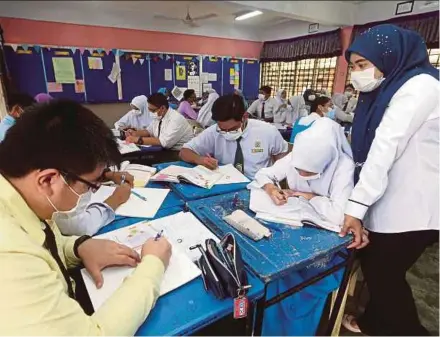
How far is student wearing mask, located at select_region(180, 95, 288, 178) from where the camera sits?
76.5 inches

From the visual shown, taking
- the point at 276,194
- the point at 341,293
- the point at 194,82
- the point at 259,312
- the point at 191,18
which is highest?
the point at 191,18

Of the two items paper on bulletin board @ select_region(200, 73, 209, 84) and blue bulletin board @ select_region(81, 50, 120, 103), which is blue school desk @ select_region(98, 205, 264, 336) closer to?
blue bulletin board @ select_region(81, 50, 120, 103)

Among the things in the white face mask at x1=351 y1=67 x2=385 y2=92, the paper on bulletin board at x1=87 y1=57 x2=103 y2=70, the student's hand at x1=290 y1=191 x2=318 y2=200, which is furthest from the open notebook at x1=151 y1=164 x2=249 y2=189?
the paper on bulletin board at x1=87 y1=57 x2=103 y2=70

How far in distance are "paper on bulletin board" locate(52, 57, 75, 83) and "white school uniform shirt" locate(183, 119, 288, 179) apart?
509 cm

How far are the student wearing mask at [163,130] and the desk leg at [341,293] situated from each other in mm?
2143

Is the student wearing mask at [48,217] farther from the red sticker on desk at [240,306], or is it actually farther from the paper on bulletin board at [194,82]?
the paper on bulletin board at [194,82]

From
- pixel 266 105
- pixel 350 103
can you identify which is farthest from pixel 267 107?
pixel 350 103

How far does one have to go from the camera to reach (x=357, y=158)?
4.32 ft

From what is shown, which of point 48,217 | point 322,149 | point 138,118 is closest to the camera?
point 48,217

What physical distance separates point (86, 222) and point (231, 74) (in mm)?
7372

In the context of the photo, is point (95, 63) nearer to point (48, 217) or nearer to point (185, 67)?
point (185, 67)

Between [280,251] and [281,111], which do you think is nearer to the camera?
[280,251]

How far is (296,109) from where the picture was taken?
5.40 metres

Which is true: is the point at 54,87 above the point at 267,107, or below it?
above
